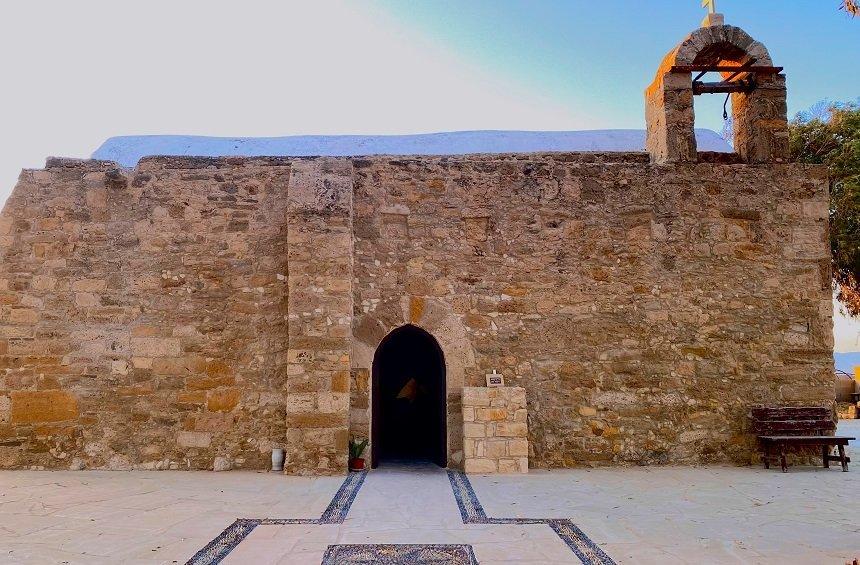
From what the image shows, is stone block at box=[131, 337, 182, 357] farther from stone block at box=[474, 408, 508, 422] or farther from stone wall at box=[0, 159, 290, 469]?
stone block at box=[474, 408, 508, 422]

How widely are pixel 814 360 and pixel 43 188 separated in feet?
29.8

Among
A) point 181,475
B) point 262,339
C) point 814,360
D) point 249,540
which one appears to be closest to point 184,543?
point 249,540

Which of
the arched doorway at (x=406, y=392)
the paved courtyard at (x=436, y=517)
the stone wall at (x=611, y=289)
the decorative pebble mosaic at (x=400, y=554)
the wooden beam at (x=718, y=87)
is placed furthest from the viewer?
the arched doorway at (x=406, y=392)

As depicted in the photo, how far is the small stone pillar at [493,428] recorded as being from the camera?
21.9 ft

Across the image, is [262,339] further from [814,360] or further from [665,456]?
[814,360]

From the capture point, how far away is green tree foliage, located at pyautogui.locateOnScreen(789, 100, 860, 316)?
11.7m

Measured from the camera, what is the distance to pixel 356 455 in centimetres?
683

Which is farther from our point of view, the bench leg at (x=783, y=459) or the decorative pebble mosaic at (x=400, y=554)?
the bench leg at (x=783, y=459)

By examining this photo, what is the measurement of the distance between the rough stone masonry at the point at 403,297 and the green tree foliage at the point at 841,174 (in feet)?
17.3

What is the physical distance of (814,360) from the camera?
23.8ft

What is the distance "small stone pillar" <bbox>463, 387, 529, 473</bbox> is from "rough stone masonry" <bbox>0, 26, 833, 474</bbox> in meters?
0.26

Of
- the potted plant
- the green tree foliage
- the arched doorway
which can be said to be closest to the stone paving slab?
the potted plant

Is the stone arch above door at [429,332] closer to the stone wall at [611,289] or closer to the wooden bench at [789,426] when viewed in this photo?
the stone wall at [611,289]

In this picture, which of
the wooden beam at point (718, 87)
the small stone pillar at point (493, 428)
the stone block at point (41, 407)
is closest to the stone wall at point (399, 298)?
the stone block at point (41, 407)
